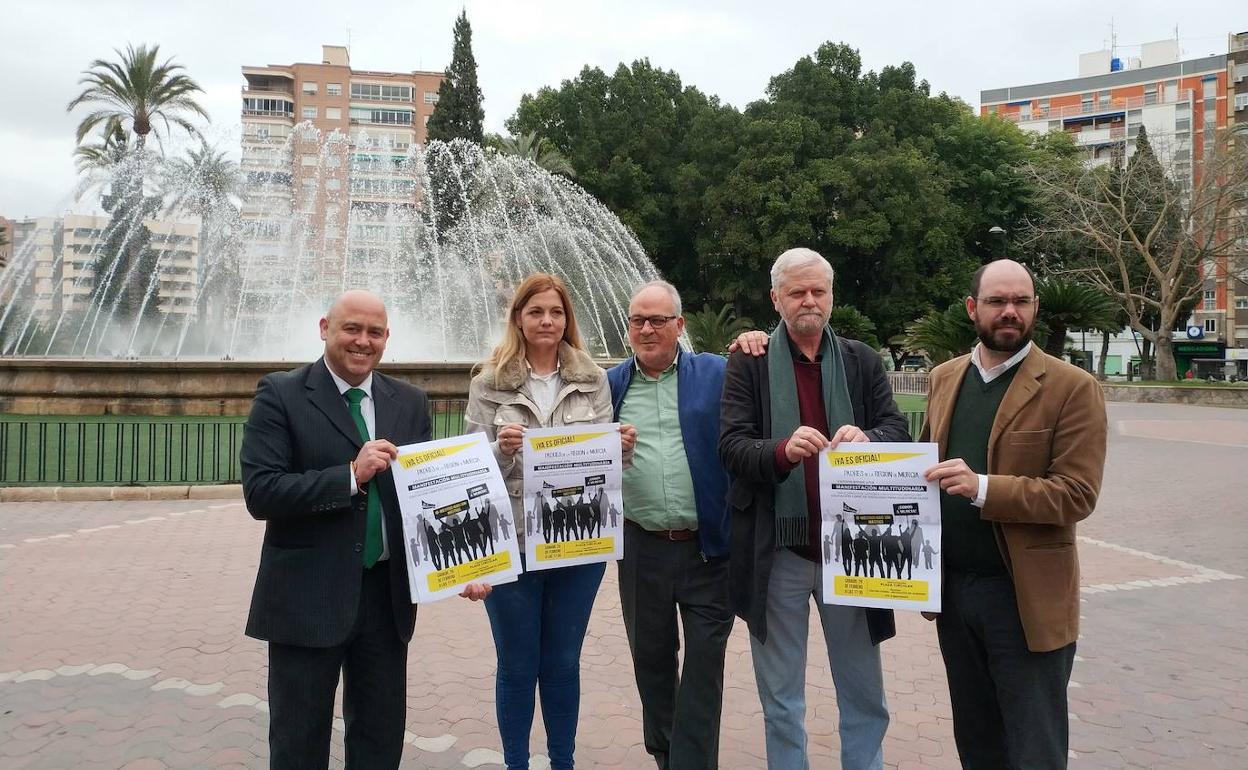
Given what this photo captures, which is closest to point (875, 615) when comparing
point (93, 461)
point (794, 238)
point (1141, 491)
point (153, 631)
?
point (153, 631)

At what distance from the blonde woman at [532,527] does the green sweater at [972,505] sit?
46.4 inches

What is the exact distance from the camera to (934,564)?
2.71m

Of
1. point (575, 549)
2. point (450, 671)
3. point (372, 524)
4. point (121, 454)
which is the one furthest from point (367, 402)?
point (121, 454)

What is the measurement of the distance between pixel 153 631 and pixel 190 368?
31.7 feet

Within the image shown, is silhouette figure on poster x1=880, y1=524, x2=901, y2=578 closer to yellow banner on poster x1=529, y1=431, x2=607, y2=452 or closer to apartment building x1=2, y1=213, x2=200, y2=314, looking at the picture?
yellow banner on poster x1=529, y1=431, x2=607, y2=452

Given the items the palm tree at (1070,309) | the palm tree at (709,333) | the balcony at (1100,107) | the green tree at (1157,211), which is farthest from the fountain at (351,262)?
the balcony at (1100,107)

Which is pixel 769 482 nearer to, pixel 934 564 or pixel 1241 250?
pixel 934 564

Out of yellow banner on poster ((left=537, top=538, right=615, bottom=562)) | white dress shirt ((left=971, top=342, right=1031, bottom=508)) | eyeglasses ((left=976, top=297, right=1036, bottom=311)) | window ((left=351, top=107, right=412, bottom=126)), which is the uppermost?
window ((left=351, top=107, right=412, bottom=126))

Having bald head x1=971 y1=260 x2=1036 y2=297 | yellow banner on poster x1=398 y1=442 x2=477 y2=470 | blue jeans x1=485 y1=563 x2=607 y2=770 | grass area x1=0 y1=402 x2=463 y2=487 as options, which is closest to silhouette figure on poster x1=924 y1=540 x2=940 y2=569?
bald head x1=971 y1=260 x2=1036 y2=297

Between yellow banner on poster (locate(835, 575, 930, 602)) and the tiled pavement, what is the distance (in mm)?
1250

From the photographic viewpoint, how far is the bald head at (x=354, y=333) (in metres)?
2.70

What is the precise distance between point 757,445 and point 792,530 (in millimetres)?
346

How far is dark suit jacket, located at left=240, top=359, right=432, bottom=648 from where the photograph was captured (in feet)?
8.39

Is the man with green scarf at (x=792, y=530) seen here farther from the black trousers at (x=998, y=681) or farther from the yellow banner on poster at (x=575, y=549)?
the yellow banner on poster at (x=575, y=549)
